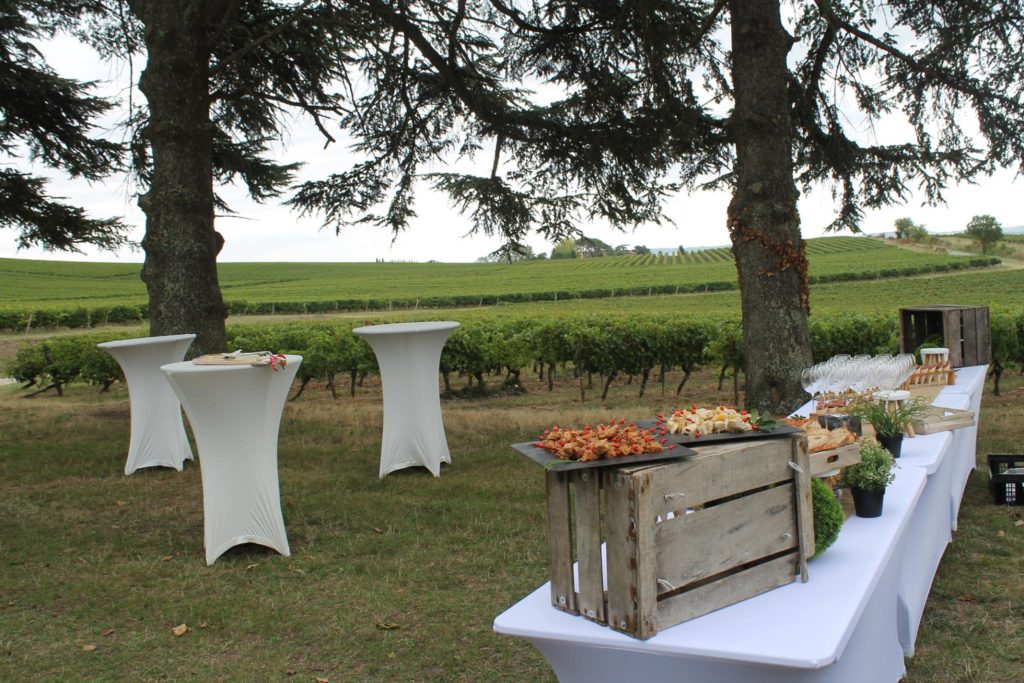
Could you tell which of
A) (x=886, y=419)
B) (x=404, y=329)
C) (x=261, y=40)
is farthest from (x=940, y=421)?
(x=261, y=40)

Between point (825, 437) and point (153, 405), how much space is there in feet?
20.1

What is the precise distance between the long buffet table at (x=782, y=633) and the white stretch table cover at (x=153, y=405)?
18.7 feet

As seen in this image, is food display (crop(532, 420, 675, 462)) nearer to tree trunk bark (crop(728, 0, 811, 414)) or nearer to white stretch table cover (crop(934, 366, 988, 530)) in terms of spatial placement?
white stretch table cover (crop(934, 366, 988, 530))

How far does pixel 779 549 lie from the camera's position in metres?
2.25

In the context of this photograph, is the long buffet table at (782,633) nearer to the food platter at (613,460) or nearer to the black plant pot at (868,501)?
the black plant pot at (868,501)

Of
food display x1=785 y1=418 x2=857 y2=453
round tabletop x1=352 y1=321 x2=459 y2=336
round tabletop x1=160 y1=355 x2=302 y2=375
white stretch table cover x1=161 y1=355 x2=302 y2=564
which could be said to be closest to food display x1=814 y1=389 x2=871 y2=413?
food display x1=785 y1=418 x2=857 y2=453

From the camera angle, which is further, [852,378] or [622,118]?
[622,118]

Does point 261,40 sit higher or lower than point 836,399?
higher

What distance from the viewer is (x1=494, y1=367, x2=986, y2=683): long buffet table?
6.20 ft

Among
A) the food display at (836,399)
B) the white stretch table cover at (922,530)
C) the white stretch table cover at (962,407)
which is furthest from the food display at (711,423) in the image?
the white stretch table cover at (962,407)

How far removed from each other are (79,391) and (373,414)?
27.5ft

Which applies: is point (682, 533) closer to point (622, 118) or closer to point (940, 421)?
point (940, 421)

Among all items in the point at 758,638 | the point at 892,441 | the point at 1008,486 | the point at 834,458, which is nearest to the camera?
the point at 758,638

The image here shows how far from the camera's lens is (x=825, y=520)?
7.79 feet
